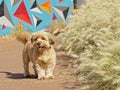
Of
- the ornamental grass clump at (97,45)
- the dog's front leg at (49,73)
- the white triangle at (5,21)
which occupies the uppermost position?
the ornamental grass clump at (97,45)

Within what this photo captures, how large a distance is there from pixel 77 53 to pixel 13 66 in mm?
1738

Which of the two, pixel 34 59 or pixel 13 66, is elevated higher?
pixel 34 59

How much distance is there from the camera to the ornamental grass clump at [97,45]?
7059 millimetres

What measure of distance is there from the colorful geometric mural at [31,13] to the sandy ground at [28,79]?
5.41 meters

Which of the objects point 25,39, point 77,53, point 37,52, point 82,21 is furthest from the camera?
point 82,21

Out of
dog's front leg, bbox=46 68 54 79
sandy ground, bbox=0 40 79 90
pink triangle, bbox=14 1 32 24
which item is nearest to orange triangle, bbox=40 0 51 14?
pink triangle, bbox=14 1 32 24

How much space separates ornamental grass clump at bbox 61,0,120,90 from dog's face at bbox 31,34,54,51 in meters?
0.68

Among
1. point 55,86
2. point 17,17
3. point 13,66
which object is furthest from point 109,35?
point 17,17

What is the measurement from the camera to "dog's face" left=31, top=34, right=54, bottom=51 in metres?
9.14

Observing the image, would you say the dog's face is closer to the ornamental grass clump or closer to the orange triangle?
the ornamental grass clump

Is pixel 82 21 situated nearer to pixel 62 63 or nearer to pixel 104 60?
pixel 62 63

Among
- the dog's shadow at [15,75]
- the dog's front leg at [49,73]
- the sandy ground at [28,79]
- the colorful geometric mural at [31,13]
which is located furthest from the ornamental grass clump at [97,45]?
the colorful geometric mural at [31,13]

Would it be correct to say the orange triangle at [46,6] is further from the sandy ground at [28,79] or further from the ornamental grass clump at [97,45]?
the ornamental grass clump at [97,45]

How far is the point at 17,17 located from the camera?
20266 millimetres
